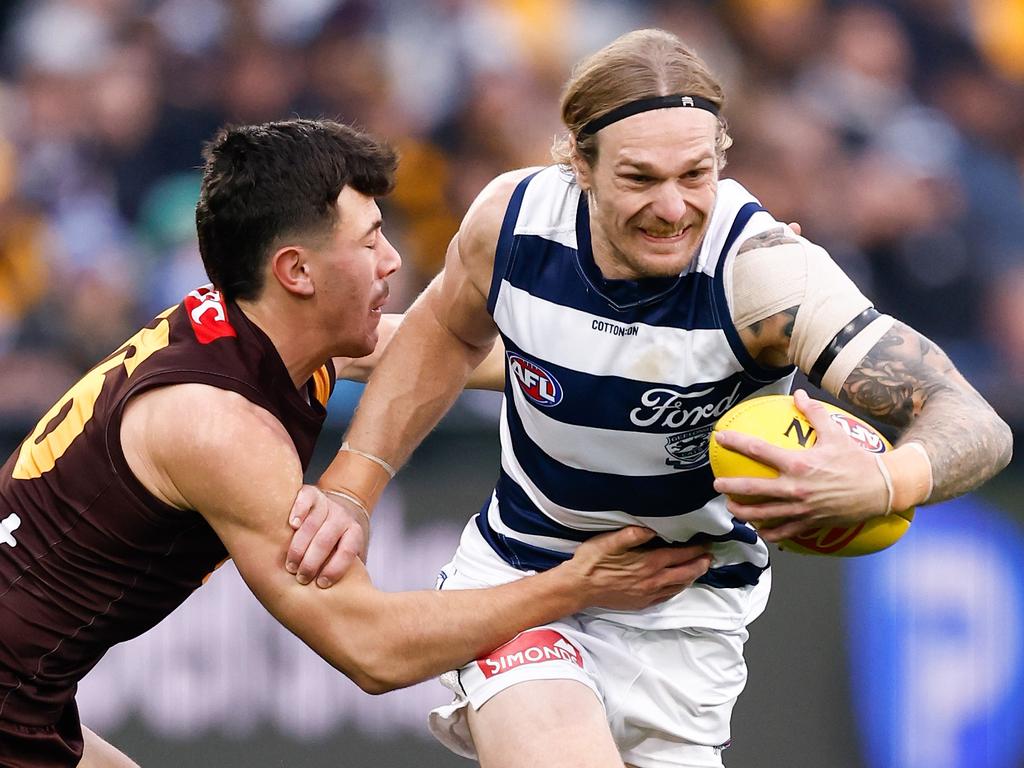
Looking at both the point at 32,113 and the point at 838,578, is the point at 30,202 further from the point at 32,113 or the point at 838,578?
the point at 838,578

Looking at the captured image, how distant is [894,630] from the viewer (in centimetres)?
640

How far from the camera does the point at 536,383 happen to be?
412 centimetres

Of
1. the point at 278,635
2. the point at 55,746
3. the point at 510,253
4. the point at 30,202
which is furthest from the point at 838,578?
the point at 30,202

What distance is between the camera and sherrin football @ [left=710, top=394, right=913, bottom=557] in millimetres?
3398

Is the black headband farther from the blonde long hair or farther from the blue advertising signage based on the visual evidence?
the blue advertising signage

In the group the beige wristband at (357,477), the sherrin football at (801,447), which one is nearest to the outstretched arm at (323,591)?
the beige wristband at (357,477)

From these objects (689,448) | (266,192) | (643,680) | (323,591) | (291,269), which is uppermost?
(266,192)

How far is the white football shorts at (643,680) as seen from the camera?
14.0ft

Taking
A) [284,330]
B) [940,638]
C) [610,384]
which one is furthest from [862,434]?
[940,638]

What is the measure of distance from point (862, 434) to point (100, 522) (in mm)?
2048

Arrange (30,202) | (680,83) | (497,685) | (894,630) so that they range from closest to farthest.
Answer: (680,83)
(497,685)
(894,630)
(30,202)

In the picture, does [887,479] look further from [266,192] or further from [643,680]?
[266,192]

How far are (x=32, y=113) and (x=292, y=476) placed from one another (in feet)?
18.7

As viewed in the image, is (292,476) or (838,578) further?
(838,578)
